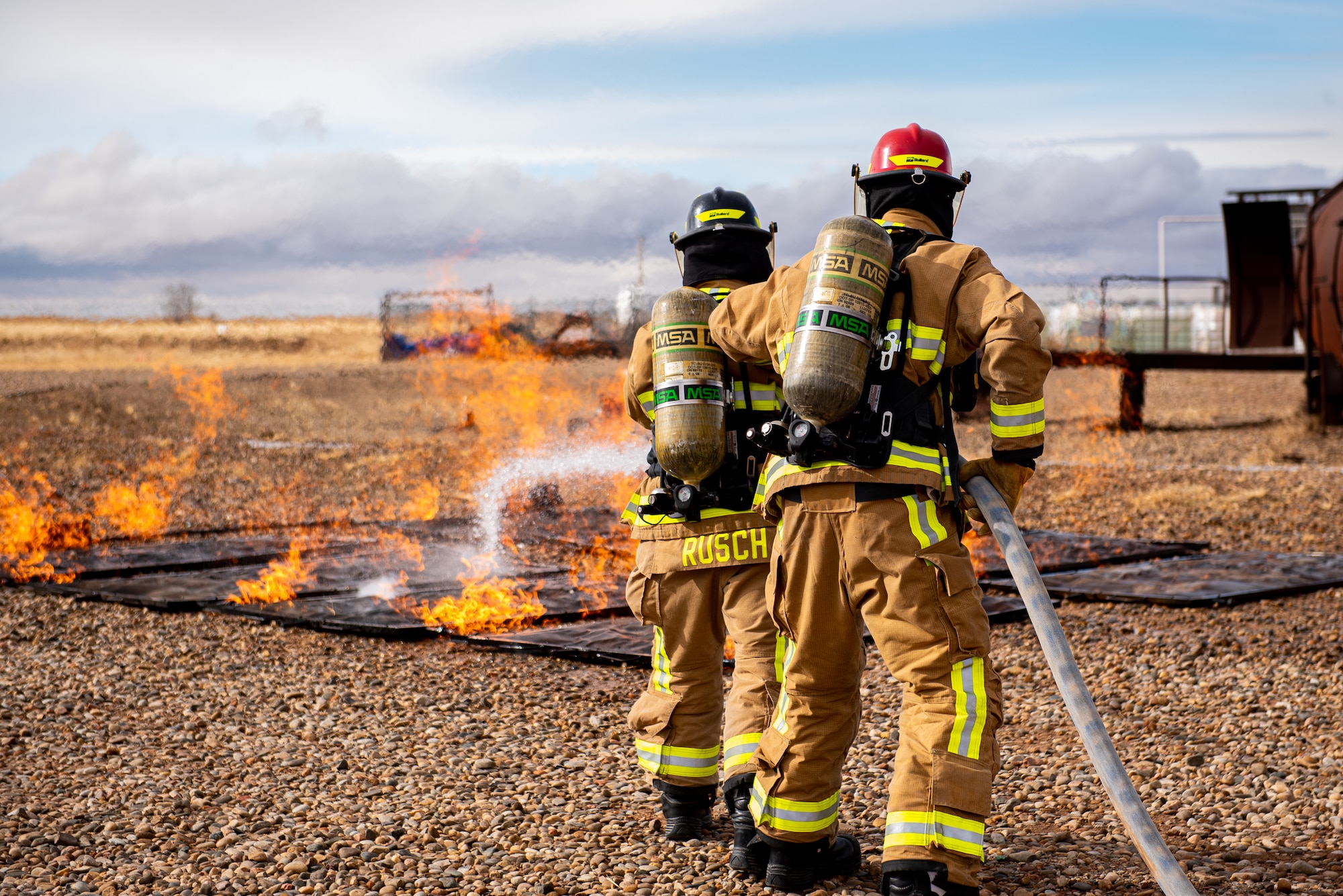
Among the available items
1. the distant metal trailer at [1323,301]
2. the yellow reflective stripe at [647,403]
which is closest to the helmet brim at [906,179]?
the yellow reflective stripe at [647,403]

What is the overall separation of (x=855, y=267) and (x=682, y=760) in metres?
1.75

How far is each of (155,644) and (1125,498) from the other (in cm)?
872

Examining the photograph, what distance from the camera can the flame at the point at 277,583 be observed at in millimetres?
7398

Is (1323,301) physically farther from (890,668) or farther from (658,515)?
(890,668)

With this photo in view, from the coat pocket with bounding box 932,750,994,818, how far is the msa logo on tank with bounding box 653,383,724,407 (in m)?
1.32

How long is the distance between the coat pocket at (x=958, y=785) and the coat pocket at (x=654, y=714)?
42.8 inches

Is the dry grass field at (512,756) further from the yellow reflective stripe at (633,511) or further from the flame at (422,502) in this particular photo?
the flame at (422,502)

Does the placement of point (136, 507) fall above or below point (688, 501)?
below

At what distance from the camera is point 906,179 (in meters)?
3.43

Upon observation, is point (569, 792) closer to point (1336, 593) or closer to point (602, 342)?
point (1336, 593)

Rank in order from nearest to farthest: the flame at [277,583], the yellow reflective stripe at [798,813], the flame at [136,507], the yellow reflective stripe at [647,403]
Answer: the yellow reflective stripe at [798,813] → the yellow reflective stripe at [647,403] → the flame at [277,583] → the flame at [136,507]

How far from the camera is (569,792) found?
14.0 ft

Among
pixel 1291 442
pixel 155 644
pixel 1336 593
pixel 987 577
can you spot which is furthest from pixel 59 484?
pixel 1291 442

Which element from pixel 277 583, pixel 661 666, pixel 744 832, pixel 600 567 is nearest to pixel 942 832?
pixel 744 832
